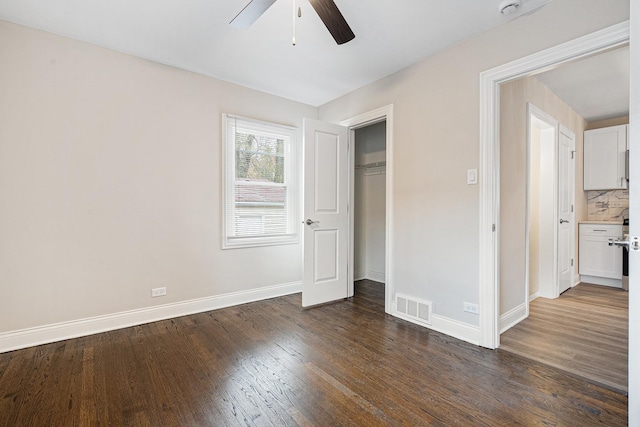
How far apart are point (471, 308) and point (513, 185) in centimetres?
134

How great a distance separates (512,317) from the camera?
2926mm

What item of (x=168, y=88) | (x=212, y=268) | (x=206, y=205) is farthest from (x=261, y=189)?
(x=168, y=88)

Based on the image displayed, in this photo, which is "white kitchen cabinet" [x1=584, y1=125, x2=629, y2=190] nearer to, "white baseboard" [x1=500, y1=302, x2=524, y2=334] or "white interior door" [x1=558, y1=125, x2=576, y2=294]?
"white interior door" [x1=558, y1=125, x2=576, y2=294]

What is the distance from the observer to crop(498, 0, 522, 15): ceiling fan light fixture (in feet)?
6.88

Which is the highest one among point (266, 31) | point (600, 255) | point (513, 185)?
point (266, 31)

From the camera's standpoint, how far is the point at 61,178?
2.58m

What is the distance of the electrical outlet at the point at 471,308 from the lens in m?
2.52

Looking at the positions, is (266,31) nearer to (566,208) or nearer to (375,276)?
(375,276)

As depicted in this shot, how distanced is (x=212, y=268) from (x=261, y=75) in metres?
2.26

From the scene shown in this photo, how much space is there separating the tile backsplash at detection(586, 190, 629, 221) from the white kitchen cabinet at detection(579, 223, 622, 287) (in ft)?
2.13

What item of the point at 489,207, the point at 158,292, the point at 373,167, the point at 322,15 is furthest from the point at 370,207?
the point at 322,15

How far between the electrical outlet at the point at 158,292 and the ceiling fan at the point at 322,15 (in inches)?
101

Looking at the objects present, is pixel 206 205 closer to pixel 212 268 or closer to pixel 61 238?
pixel 212 268

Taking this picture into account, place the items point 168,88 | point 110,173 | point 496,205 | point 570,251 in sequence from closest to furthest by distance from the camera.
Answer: point 496,205 → point 110,173 → point 168,88 → point 570,251
